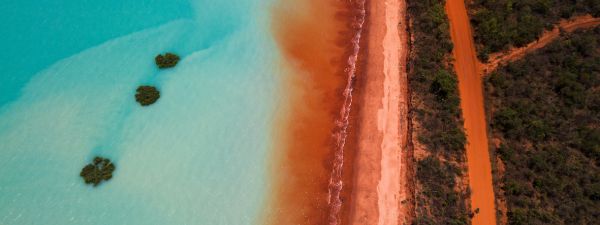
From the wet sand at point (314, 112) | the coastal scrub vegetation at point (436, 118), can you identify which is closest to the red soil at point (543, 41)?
the coastal scrub vegetation at point (436, 118)

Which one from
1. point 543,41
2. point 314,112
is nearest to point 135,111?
point 314,112

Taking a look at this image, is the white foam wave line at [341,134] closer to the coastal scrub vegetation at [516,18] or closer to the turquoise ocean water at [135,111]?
the turquoise ocean water at [135,111]

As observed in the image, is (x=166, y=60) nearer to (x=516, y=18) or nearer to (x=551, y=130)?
(x=551, y=130)

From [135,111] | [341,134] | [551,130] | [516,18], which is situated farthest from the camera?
[516,18]

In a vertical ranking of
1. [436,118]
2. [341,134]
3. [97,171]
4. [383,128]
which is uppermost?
[436,118]

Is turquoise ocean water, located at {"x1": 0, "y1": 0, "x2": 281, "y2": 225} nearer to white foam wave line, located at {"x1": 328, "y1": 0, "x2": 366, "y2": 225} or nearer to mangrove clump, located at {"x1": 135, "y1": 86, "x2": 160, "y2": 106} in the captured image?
mangrove clump, located at {"x1": 135, "y1": 86, "x2": 160, "y2": 106}

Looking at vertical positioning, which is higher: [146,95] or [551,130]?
[146,95]
